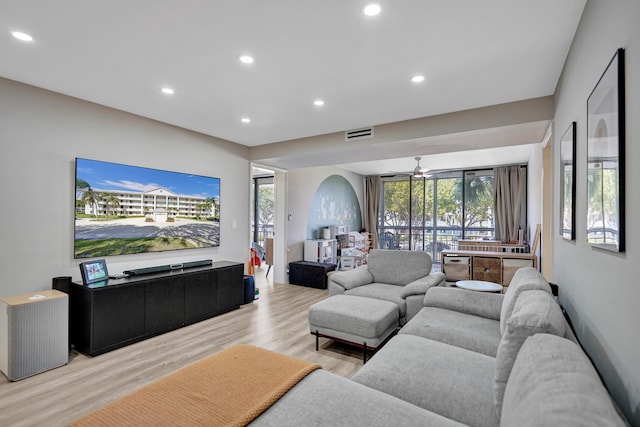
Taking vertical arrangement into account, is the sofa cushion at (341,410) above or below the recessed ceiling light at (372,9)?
below

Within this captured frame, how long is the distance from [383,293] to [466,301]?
2.91 feet

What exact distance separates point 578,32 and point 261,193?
24.0 ft

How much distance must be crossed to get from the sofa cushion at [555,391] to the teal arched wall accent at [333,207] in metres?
5.84

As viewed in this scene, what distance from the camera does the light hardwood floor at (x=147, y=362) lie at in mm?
2131

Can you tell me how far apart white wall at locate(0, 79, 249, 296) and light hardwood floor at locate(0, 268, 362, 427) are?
0.95m

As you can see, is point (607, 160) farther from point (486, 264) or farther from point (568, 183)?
point (486, 264)

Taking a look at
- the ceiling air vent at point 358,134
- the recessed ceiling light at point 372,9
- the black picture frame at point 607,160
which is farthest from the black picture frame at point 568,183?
the ceiling air vent at point 358,134

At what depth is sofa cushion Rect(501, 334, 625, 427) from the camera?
27.8 inches

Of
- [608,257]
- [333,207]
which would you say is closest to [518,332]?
[608,257]

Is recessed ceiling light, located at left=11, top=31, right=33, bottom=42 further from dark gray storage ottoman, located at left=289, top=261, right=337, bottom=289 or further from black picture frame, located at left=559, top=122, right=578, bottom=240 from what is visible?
dark gray storage ottoman, located at left=289, top=261, right=337, bottom=289

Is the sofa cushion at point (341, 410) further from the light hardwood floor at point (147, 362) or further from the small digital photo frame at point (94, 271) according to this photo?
the small digital photo frame at point (94, 271)

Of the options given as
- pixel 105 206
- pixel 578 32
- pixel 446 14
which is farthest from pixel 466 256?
pixel 105 206

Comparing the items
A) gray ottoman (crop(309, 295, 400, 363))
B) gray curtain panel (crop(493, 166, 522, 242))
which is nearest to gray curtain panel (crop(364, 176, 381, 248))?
gray curtain panel (crop(493, 166, 522, 242))

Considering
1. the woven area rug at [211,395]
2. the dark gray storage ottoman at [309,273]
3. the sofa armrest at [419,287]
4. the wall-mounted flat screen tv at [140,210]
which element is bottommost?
the dark gray storage ottoman at [309,273]
